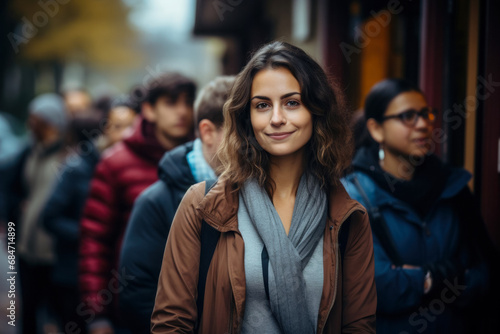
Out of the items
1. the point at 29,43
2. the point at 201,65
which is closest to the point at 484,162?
the point at 29,43

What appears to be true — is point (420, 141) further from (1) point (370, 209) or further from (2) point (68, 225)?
(2) point (68, 225)

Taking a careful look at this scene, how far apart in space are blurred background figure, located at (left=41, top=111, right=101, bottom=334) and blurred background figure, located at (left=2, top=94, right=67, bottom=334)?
0.26 m

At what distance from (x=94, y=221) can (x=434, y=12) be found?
287 centimetres

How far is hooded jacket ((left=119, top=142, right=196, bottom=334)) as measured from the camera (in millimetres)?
2715

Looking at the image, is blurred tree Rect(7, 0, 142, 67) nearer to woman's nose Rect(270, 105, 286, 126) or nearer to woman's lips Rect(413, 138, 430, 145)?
woman's lips Rect(413, 138, 430, 145)

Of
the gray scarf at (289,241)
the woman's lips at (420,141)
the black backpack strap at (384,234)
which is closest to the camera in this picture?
the gray scarf at (289,241)

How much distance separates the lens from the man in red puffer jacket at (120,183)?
3.69 meters

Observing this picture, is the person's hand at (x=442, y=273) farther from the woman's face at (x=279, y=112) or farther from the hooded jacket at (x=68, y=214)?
the hooded jacket at (x=68, y=214)

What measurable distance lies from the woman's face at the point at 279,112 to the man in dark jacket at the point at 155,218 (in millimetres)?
569

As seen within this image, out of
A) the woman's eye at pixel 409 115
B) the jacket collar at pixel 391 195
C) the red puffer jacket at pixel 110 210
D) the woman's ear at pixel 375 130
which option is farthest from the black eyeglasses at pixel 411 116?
the red puffer jacket at pixel 110 210

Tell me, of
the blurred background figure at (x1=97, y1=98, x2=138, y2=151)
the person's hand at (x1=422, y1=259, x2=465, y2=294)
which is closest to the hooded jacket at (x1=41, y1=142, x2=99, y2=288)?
the blurred background figure at (x1=97, y1=98, x2=138, y2=151)

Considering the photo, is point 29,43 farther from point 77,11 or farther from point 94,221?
point 94,221

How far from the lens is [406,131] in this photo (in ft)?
10.2

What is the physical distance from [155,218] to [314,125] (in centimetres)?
98
